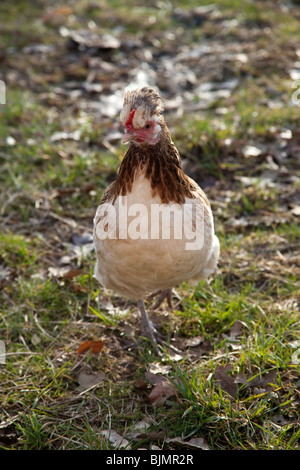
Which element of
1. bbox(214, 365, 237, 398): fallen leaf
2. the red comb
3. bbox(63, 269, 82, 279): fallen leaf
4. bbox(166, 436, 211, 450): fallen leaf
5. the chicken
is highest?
the red comb

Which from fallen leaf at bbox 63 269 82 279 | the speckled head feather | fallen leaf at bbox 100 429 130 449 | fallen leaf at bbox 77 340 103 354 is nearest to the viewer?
the speckled head feather

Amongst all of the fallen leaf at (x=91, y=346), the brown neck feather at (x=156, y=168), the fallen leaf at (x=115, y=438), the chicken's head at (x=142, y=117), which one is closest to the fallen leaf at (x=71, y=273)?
the fallen leaf at (x=91, y=346)

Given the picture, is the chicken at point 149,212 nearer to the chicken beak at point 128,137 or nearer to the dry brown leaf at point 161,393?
the chicken beak at point 128,137

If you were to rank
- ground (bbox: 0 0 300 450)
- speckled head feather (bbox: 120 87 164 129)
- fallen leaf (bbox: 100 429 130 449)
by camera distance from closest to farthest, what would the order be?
1. speckled head feather (bbox: 120 87 164 129)
2. fallen leaf (bbox: 100 429 130 449)
3. ground (bbox: 0 0 300 450)

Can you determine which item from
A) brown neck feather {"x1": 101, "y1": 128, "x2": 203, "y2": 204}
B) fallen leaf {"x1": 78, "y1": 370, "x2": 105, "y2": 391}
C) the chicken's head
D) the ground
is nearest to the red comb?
the chicken's head

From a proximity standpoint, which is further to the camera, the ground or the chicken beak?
the ground

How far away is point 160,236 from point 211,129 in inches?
109

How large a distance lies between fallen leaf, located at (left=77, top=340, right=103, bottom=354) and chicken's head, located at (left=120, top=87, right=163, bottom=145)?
142 centimetres

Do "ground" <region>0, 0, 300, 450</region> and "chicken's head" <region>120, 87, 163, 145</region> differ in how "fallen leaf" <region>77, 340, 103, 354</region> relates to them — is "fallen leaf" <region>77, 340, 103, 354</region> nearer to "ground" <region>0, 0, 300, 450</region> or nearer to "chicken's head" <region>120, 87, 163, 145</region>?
"ground" <region>0, 0, 300, 450</region>

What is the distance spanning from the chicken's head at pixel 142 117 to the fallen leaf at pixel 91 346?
1.42 m

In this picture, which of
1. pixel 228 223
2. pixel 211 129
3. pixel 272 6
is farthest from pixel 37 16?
pixel 228 223

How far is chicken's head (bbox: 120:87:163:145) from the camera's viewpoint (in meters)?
2.46

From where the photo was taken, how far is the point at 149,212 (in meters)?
2.65

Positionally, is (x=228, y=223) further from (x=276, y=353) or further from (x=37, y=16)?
(x=37, y=16)
